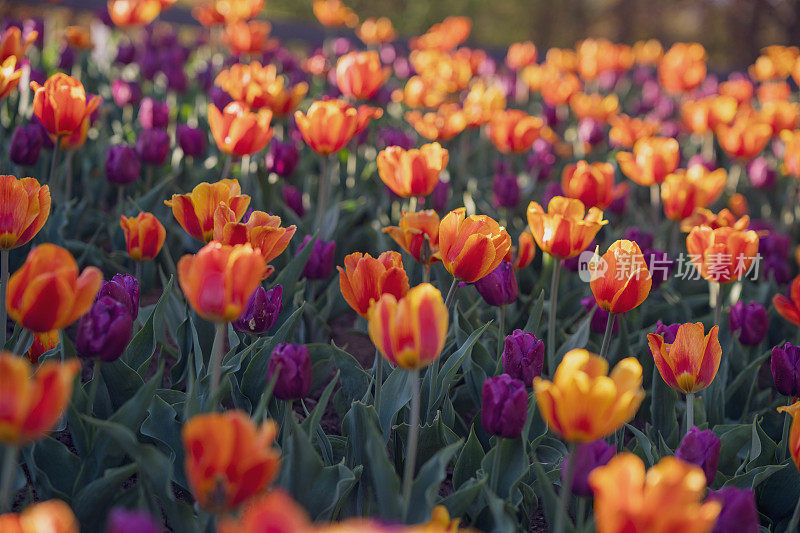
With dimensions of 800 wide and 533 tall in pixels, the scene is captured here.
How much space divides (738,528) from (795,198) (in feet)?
10.1

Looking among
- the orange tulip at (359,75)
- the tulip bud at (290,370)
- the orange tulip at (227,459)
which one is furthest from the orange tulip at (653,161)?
the orange tulip at (227,459)

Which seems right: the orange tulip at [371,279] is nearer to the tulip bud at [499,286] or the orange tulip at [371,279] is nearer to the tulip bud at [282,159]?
the tulip bud at [499,286]

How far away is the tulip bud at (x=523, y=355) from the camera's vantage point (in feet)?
5.35

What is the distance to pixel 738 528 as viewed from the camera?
4.00 ft

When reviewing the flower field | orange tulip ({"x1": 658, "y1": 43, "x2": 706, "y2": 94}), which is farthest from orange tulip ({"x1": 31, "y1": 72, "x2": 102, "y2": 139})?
orange tulip ({"x1": 658, "y1": 43, "x2": 706, "y2": 94})

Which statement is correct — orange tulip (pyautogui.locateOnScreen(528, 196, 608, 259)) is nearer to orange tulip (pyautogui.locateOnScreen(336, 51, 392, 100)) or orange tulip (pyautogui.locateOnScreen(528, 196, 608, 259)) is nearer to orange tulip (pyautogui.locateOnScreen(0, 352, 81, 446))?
orange tulip (pyautogui.locateOnScreen(0, 352, 81, 446))

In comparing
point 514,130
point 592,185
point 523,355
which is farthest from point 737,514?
point 514,130

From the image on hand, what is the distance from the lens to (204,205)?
1.78m

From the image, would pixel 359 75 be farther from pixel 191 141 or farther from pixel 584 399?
pixel 584 399

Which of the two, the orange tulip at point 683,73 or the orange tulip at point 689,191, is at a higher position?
the orange tulip at point 683,73

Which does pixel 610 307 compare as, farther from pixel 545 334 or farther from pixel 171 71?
pixel 171 71

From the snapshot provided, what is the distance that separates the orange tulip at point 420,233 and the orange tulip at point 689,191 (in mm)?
1149

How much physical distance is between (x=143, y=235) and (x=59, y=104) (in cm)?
56

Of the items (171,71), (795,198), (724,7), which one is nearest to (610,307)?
(795,198)
